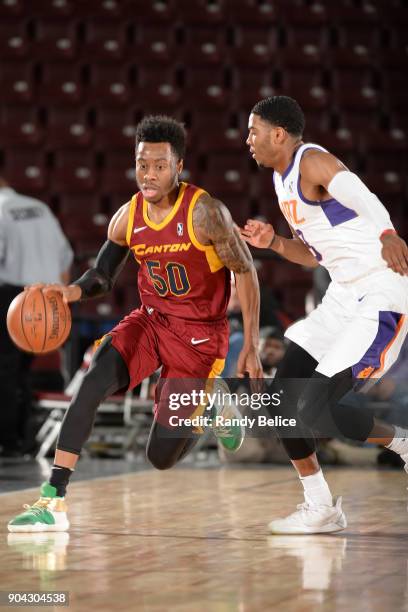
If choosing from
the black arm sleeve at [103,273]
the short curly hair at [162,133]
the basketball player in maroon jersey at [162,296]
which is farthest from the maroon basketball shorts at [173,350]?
the short curly hair at [162,133]

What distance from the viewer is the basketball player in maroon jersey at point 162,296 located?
388 centimetres

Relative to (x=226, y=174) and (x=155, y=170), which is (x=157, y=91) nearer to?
(x=226, y=174)

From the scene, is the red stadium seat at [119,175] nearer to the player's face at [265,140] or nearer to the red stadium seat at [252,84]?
the red stadium seat at [252,84]

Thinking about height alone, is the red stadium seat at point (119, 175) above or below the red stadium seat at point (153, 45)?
below

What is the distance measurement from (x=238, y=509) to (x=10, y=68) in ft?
26.1

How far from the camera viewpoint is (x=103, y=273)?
4172 millimetres

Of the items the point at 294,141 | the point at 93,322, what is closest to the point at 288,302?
the point at 93,322

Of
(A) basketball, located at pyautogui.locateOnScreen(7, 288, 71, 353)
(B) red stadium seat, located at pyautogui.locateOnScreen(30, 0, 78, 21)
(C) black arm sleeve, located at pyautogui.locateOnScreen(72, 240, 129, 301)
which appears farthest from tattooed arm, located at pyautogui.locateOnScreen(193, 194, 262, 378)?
(B) red stadium seat, located at pyautogui.locateOnScreen(30, 0, 78, 21)

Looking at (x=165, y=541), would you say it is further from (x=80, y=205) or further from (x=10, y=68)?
(x=10, y=68)

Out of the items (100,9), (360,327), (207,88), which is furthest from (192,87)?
(360,327)

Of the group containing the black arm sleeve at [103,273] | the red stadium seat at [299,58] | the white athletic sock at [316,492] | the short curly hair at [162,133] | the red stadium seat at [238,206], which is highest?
the red stadium seat at [299,58]

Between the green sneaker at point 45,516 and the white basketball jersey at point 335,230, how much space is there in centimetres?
136

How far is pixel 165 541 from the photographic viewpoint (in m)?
3.72

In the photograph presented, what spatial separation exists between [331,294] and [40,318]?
1119 mm
